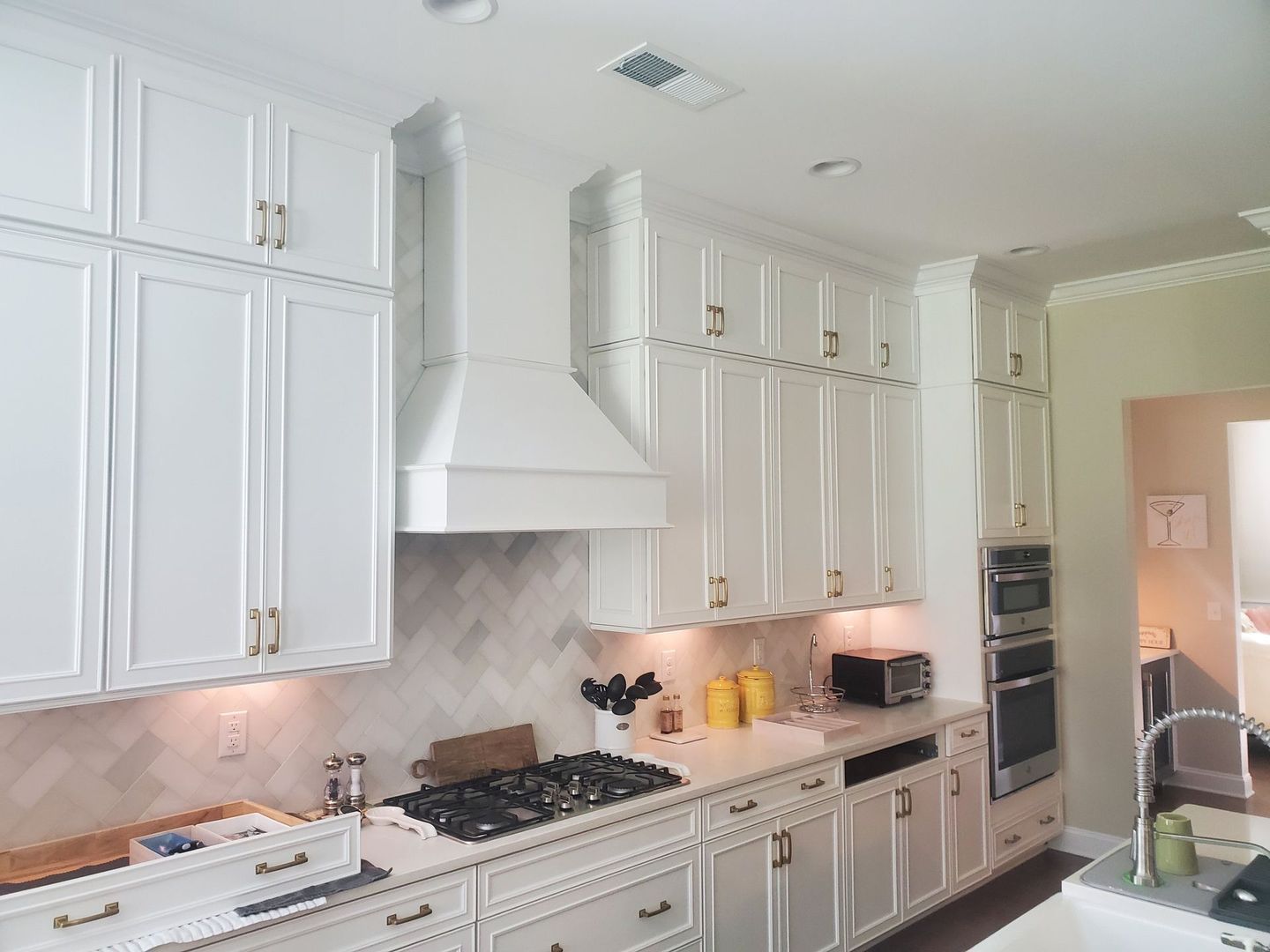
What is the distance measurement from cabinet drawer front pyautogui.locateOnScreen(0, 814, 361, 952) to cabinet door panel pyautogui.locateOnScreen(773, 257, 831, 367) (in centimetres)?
247

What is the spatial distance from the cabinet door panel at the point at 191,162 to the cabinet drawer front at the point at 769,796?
85.0 inches

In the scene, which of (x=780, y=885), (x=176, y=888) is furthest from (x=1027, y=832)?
(x=176, y=888)

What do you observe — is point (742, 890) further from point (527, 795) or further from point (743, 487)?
point (743, 487)

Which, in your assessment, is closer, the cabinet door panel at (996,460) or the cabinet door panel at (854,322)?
the cabinet door panel at (854,322)

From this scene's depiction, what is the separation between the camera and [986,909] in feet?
13.5

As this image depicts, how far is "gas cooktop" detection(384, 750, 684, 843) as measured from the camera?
2.63 metres

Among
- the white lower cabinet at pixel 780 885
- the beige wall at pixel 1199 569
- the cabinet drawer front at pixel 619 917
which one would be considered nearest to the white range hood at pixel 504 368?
the cabinet drawer front at pixel 619 917

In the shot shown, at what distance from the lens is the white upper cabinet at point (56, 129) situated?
201cm

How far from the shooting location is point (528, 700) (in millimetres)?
3299

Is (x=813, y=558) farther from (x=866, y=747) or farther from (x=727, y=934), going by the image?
(x=727, y=934)

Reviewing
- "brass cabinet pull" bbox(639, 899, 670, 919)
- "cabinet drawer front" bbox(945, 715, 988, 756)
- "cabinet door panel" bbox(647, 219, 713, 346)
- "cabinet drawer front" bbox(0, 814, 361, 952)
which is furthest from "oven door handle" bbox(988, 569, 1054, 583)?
"cabinet drawer front" bbox(0, 814, 361, 952)

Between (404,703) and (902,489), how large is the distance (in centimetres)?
258

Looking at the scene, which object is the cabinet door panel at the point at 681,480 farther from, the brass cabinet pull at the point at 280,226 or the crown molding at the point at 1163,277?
the crown molding at the point at 1163,277

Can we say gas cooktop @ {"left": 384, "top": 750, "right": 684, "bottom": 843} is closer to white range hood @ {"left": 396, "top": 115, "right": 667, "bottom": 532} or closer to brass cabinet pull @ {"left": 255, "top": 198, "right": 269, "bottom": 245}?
white range hood @ {"left": 396, "top": 115, "right": 667, "bottom": 532}
